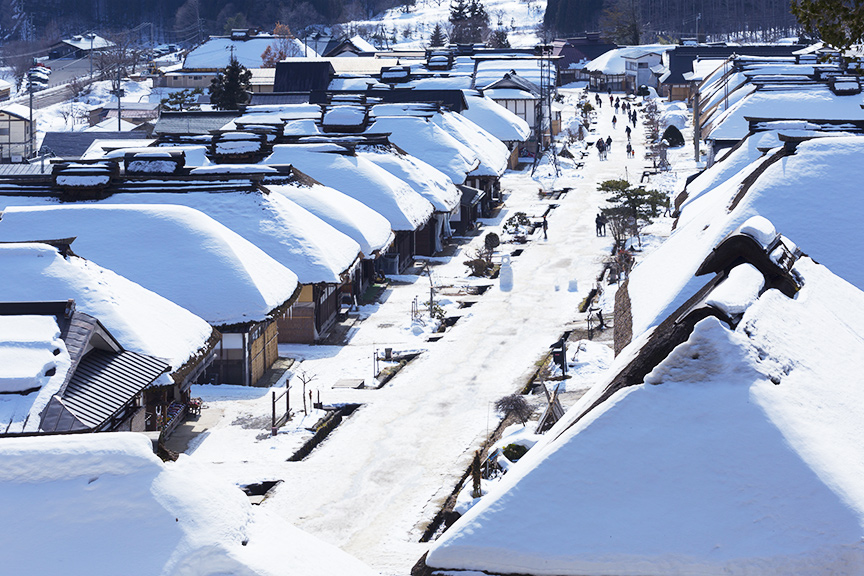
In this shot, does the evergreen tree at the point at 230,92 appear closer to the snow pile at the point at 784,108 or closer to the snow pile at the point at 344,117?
the snow pile at the point at 344,117

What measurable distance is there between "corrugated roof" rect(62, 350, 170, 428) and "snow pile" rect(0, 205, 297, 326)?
5667mm

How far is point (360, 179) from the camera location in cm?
4162

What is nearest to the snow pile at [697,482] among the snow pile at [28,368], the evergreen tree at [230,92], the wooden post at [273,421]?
the snow pile at [28,368]

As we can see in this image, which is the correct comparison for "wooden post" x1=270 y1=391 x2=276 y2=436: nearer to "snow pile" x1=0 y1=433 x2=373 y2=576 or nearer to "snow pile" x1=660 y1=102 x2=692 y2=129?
"snow pile" x1=0 y1=433 x2=373 y2=576

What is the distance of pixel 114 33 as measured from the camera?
193 metres

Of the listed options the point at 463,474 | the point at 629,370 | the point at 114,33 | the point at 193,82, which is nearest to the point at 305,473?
the point at 463,474

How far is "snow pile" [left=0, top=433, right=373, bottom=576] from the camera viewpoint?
30.8 feet

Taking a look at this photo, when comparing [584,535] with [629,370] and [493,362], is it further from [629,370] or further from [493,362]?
[493,362]

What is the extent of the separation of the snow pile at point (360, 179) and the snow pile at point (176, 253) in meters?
10.9

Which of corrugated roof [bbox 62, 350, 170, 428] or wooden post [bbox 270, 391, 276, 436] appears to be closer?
corrugated roof [bbox 62, 350, 170, 428]

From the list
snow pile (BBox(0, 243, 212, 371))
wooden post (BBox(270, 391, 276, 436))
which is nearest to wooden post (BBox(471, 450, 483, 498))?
wooden post (BBox(270, 391, 276, 436))

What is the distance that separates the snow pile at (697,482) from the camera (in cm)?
1020

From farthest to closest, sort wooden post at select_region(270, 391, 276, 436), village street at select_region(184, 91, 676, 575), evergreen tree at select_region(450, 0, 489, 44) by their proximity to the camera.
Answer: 1. evergreen tree at select_region(450, 0, 489, 44)
2. wooden post at select_region(270, 391, 276, 436)
3. village street at select_region(184, 91, 676, 575)

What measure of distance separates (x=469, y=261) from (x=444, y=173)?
29.7ft
